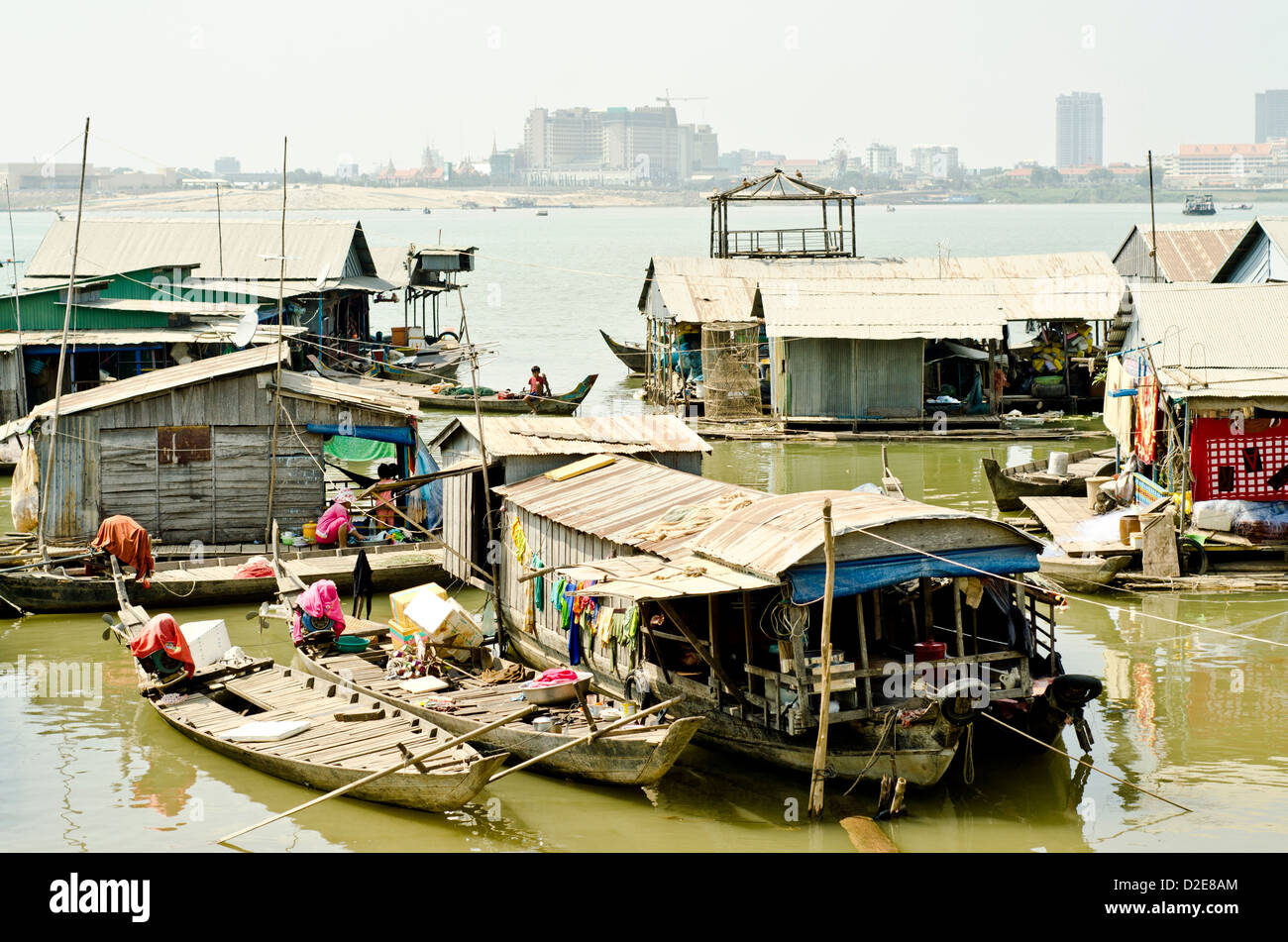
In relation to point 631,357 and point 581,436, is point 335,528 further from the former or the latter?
point 631,357

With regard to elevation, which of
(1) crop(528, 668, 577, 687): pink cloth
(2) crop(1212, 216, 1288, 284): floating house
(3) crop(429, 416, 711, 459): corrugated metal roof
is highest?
(2) crop(1212, 216, 1288, 284): floating house

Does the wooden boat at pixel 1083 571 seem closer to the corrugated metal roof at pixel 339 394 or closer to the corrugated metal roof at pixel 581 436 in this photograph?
the corrugated metal roof at pixel 581 436

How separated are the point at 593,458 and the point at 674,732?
5858 mm

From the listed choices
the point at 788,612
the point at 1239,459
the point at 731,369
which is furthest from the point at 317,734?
the point at 731,369

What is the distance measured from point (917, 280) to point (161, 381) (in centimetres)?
2179

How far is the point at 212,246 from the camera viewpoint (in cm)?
4050

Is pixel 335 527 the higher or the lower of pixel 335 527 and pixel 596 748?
the higher

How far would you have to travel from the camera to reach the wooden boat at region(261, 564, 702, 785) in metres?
12.4

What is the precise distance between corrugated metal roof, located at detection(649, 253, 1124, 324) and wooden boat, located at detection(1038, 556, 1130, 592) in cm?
1519

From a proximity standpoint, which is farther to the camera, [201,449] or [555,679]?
[201,449]

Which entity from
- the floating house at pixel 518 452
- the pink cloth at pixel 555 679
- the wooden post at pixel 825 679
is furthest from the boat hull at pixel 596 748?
the floating house at pixel 518 452

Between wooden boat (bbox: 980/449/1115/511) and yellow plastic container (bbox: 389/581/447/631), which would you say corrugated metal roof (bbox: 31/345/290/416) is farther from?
wooden boat (bbox: 980/449/1115/511)

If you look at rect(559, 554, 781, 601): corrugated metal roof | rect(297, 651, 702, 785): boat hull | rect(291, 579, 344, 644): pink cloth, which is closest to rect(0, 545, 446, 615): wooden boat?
rect(291, 579, 344, 644): pink cloth
